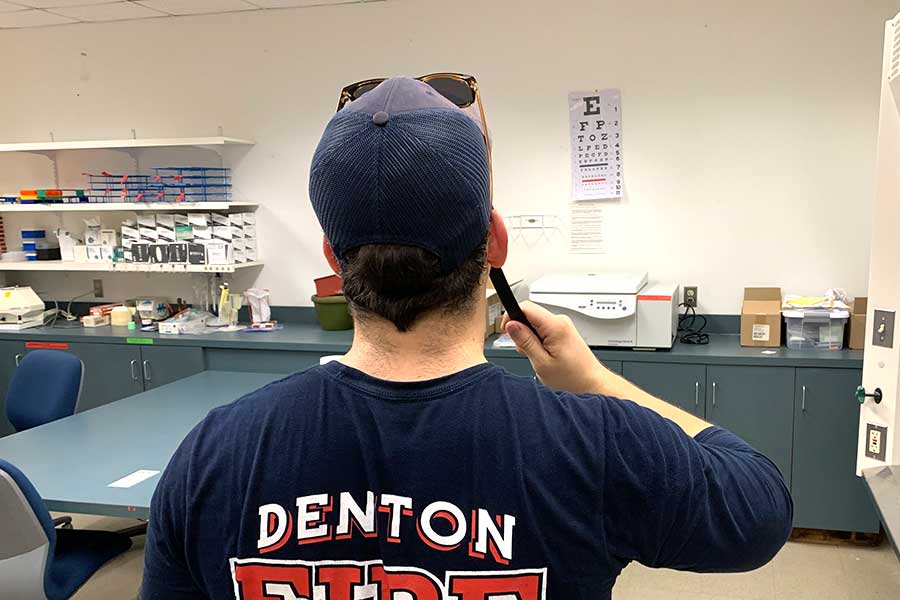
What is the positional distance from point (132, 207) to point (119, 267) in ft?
1.24

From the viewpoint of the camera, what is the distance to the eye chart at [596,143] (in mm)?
3807

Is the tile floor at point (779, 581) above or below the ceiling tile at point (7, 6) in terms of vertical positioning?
below

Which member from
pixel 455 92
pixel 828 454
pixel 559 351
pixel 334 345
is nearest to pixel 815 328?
pixel 828 454

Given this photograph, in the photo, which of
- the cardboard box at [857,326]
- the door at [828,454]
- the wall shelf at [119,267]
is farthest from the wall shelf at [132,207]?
the cardboard box at [857,326]

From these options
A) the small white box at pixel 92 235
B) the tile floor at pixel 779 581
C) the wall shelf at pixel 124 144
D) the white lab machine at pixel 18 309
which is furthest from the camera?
the small white box at pixel 92 235

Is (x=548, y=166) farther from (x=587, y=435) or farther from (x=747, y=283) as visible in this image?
(x=587, y=435)

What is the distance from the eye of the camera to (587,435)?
73cm

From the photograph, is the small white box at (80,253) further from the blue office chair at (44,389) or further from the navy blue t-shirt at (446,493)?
the navy blue t-shirt at (446,493)

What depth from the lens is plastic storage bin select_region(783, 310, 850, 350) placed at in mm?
3367

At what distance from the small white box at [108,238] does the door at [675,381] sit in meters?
3.15

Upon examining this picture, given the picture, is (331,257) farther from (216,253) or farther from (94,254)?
(94,254)

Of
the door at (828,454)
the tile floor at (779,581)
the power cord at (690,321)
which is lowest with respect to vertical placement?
the tile floor at (779,581)

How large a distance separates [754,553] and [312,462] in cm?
49

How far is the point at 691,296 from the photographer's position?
3826mm
